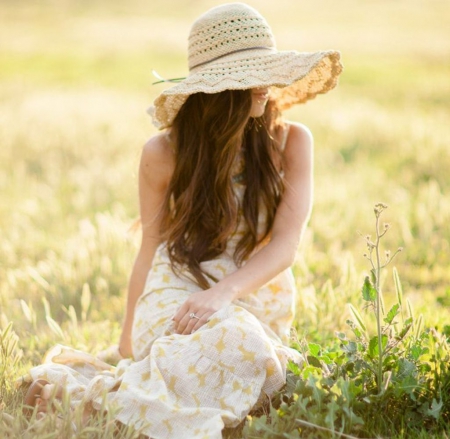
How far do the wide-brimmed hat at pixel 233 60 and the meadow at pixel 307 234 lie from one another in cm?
68

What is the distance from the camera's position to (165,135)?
3393mm

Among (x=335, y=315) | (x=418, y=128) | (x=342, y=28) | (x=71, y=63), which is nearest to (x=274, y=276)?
(x=335, y=315)

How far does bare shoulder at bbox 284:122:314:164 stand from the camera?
3404 mm

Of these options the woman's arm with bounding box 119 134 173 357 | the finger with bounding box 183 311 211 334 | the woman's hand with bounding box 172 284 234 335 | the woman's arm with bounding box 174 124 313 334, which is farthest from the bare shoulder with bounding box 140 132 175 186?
the finger with bounding box 183 311 211 334

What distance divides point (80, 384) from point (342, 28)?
1319 inches

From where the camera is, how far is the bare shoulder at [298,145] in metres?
3.40

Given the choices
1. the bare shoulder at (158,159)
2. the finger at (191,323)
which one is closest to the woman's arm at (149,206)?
the bare shoulder at (158,159)

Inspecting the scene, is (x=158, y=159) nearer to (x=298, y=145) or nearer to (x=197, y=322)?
(x=298, y=145)

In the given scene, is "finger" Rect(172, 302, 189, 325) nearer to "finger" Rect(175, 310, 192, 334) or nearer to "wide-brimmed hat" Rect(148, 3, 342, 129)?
"finger" Rect(175, 310, 192, 334)

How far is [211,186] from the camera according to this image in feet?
10.9

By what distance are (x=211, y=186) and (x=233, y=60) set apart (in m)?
0.57

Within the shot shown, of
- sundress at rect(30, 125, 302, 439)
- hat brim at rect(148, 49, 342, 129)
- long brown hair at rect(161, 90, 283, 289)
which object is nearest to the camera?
sundress at rect(30, 125, 302, 439)

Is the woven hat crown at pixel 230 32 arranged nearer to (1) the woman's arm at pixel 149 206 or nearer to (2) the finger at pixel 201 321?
(1) the woman's arm at pixel 149 206

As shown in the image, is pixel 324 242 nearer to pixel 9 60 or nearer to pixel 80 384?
pixel 80 384
